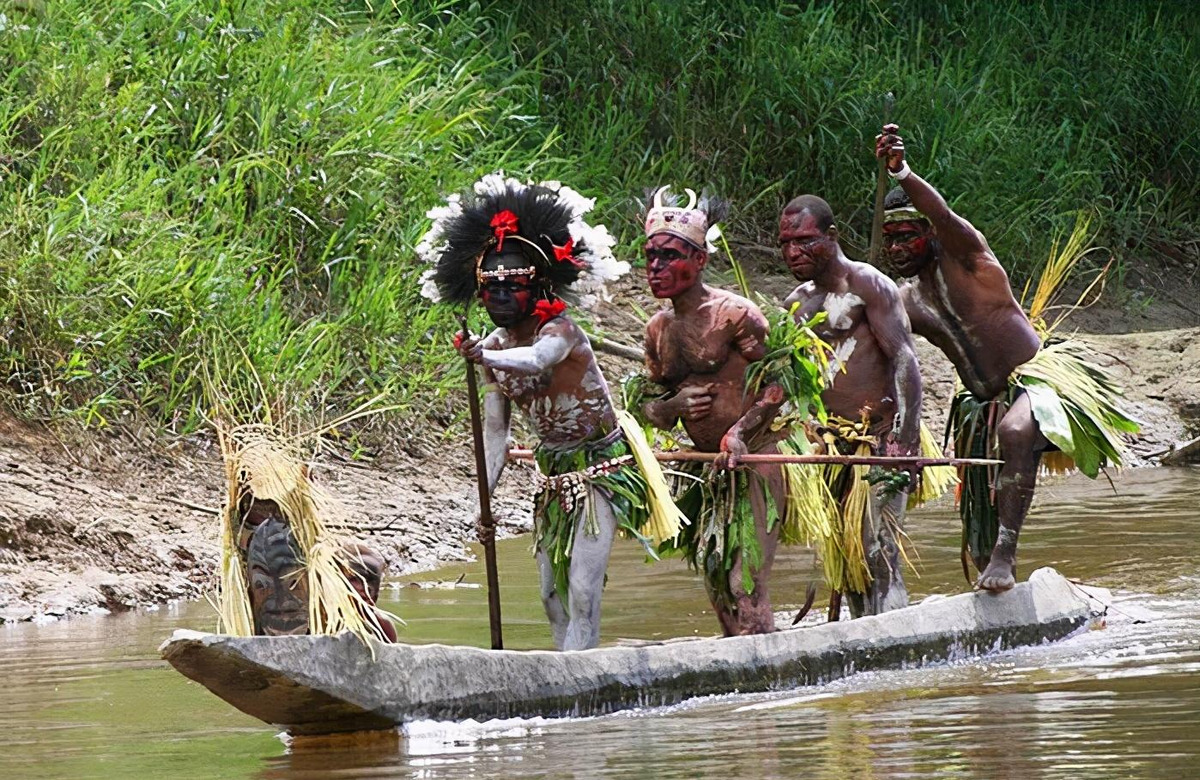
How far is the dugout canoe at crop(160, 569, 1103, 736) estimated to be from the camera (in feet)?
18.2

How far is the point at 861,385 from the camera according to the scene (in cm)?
A: 770

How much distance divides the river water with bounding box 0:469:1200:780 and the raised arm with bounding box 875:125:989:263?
57.3 inches

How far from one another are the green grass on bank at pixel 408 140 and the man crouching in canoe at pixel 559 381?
2235 millimetres

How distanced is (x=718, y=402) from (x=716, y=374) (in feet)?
0.31

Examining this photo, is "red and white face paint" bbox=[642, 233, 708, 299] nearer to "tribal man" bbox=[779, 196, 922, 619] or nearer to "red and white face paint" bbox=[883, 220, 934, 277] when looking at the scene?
"tribal man" bbox=[779, 196, 922, 619]

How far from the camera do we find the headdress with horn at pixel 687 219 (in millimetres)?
7109

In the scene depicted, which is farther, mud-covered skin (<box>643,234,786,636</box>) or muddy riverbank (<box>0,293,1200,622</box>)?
muddy riverbank (<box>0,293,1200,622</box>)

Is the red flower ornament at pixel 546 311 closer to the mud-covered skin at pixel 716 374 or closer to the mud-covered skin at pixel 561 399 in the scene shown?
the mud-covered skin at pixel 561 399

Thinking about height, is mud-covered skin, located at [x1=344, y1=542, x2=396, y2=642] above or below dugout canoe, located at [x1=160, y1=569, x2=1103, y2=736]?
above

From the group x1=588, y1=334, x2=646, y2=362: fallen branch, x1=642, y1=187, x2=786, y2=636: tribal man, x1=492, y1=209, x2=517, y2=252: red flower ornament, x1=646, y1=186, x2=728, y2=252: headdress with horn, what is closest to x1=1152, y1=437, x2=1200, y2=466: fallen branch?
x1=588, y1=334, x2=646, y2=362: fallen branch

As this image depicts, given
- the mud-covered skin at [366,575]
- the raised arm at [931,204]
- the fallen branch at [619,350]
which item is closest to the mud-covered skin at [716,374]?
the raised arm at [931,204]

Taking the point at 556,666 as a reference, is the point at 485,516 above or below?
above

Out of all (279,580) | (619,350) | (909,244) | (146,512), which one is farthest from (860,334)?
(619,350)

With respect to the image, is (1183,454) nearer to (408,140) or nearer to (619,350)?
(619,350)
